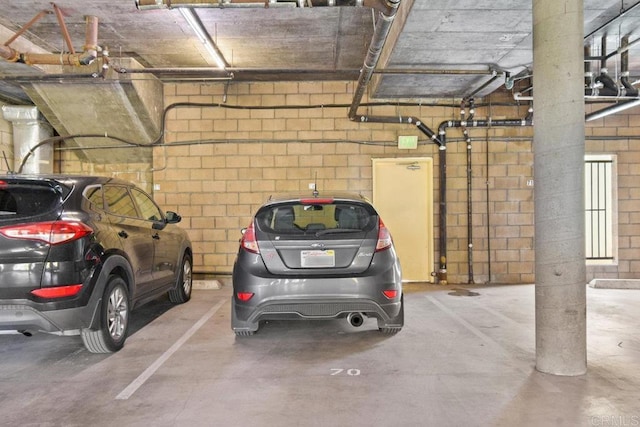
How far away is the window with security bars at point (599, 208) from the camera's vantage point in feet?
27.0

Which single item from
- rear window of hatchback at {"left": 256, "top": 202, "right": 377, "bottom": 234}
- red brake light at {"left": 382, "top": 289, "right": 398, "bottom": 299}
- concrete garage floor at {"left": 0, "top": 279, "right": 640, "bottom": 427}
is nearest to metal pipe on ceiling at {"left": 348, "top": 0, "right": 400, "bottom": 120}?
rear window of hatchback at {"left": 256, "top": 202, "right": 377, "bottom": 234}

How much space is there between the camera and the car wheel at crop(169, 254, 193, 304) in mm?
6191

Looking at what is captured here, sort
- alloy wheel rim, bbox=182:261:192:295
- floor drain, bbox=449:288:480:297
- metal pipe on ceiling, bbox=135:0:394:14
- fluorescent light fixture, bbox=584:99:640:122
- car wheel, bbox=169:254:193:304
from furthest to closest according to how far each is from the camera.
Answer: floor drain, bbox=449:288:480:297, fluorescent light fixture, bbox=584:99:640:122, alloy wheel rim, bbox=182:261:192:295, car wheel, bbox=169:254:193:304, metal pipe on ceiling, bbox=135:0:394:14

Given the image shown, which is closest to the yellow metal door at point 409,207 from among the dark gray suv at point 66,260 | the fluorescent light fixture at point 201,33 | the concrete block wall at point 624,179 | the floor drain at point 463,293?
the floor drain at point 463,293

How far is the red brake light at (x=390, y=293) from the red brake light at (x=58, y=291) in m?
2.63

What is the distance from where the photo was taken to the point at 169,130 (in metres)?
8.12

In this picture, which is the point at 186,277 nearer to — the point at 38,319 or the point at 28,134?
the point at 38,319

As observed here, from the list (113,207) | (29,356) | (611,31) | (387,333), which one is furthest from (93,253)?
(611,31)

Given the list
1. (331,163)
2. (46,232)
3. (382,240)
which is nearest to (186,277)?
(46,232)

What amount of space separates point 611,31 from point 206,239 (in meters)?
7.00

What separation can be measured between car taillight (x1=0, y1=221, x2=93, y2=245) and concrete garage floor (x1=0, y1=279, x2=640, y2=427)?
3.69ft

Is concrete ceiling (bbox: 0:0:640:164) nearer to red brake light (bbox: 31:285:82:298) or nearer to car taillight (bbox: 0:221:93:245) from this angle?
car taillight (bbox: 0:221:93:245)

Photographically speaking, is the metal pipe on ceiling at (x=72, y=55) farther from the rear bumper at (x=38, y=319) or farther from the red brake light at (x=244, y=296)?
the red brake light at (x=244, y=296)

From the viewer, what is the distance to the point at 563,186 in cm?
334
